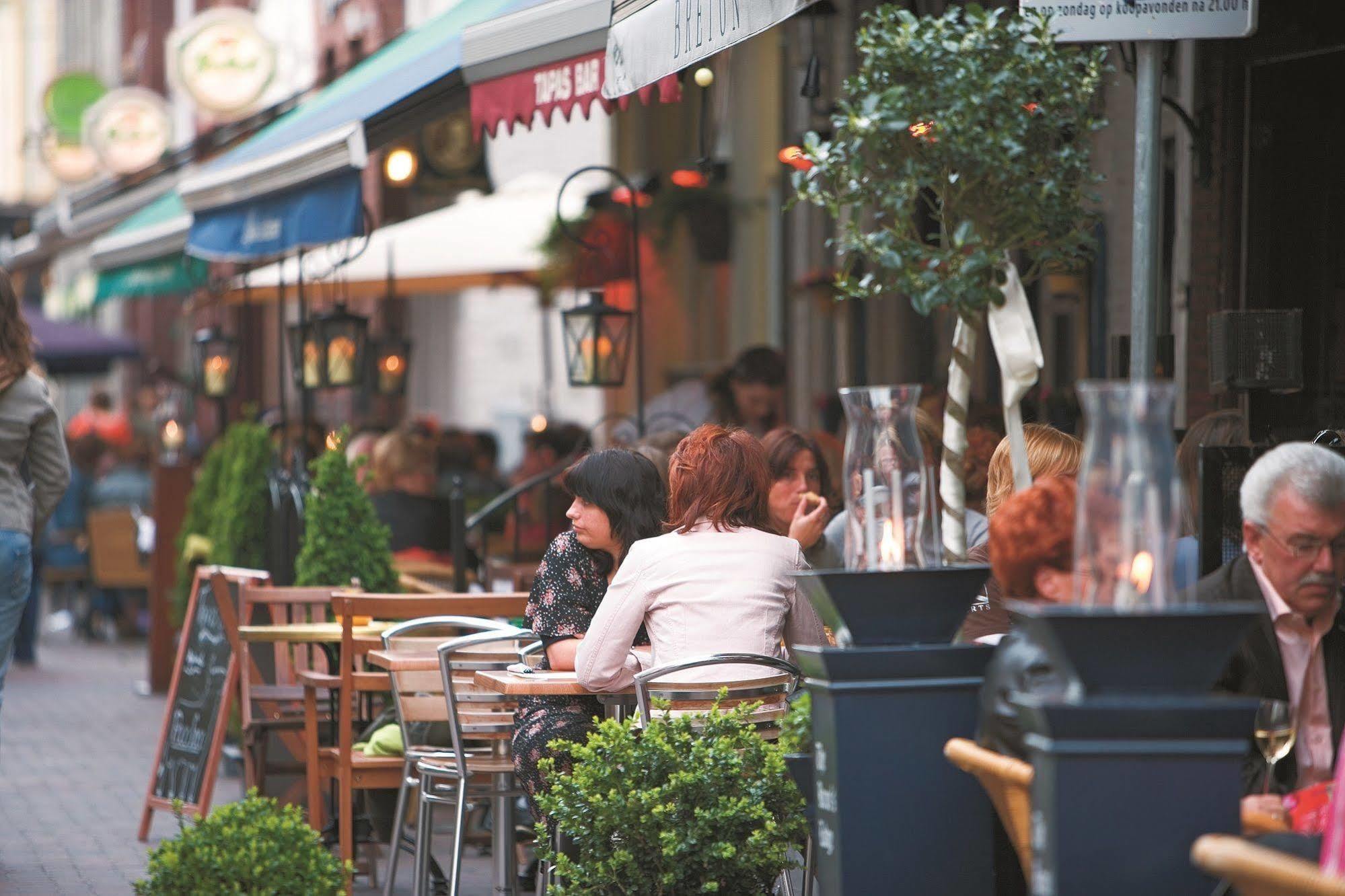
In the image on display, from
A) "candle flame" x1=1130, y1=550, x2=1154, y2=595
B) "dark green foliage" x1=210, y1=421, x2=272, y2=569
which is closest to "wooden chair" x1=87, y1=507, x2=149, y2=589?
"dark green foliage" x1=210, y1=421, x2=272, y2=569

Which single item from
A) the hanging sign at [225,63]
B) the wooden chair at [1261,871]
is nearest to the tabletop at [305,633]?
the wooden chair at [1261,871]

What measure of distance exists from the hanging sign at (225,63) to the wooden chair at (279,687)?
451 inches

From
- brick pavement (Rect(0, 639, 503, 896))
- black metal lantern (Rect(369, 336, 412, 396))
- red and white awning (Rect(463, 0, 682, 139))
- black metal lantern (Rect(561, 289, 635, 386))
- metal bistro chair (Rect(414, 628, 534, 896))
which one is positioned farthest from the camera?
black metal lantern (Rect(369, 336, 412, 396))

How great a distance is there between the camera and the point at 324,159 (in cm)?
831

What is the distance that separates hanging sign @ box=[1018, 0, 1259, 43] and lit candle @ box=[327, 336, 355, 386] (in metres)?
7.12

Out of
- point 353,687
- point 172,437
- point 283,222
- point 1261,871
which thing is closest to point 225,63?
point 172,437

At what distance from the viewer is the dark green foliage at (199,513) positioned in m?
11.5

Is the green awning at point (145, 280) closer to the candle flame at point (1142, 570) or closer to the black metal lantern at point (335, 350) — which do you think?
the black metal lantern at point (335, 350)

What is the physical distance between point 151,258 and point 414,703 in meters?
7.57

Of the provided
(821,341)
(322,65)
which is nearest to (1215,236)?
(821,341)

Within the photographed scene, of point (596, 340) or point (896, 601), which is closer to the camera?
point (896, 601)

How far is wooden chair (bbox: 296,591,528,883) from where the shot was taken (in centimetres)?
659

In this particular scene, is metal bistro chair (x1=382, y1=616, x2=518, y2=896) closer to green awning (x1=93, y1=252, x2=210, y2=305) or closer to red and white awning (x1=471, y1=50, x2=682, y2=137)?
red and white awning (x1=471, y1=50, x2=682, y2=137)

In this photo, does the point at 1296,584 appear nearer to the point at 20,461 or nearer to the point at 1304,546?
the point at 1304,546
